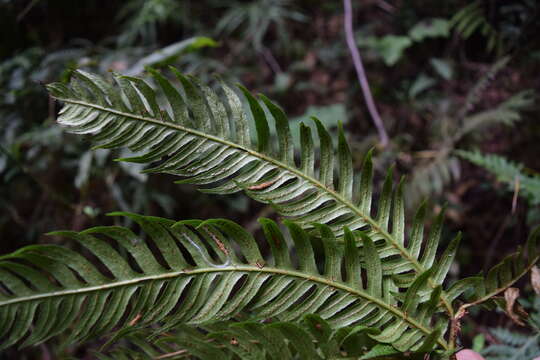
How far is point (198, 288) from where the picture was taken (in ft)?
1.96

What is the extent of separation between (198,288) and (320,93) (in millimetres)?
2300

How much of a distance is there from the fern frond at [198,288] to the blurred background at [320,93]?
86 centimetres

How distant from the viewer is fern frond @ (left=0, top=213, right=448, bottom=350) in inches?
21.5

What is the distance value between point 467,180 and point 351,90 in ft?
2.94

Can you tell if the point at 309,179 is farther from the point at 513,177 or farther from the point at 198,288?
the point at 513,177

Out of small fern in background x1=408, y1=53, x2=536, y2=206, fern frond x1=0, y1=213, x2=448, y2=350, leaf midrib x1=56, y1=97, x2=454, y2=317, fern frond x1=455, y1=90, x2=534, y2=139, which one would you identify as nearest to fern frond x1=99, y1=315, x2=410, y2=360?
fern frond x1=0, y1=213, x2=448, y2=350

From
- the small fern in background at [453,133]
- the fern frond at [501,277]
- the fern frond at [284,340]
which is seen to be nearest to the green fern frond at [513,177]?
the small fern in background at [453,133]

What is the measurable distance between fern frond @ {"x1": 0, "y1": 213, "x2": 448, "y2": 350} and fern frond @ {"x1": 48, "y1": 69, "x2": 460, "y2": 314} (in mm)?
63

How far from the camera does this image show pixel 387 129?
2.41 m

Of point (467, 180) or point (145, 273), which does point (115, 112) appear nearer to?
point (145, 273)

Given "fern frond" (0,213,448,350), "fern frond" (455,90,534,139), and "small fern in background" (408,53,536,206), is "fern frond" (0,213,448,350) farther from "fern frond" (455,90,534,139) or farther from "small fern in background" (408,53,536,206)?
"fern frond" (455,90,534,139)

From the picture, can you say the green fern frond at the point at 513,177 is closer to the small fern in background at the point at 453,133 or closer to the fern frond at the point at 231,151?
the small fern in background at the point at 453,133

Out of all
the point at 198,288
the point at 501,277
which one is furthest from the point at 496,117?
the point at 198,288

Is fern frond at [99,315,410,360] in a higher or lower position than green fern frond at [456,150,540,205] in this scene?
lower
